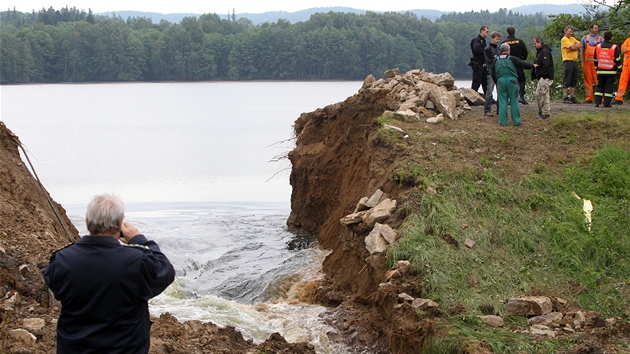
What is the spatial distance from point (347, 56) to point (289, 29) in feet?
45.3

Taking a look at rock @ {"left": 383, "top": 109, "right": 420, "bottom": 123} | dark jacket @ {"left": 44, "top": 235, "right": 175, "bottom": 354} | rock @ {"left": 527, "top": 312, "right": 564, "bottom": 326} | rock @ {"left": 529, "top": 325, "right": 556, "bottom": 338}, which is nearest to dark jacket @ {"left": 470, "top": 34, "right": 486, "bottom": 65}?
rock @ {"left": 383, "top": 109, "right": 420, "bottom": 123}

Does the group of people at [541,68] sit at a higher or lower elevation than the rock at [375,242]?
higher

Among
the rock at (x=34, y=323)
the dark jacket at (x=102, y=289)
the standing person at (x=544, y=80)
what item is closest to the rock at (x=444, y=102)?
the standing person at (x=544, y=80)

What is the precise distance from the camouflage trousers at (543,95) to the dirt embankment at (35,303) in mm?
8631

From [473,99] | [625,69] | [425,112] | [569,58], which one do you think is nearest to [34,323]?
[425,112]

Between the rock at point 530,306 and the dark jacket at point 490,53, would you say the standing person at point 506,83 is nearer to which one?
the dark jacket at point 490,53

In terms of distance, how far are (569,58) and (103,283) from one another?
49.6 ft

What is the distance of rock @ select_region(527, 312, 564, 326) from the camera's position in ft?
26.9

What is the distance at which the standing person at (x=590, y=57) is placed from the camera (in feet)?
58.7

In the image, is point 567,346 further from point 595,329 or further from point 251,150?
point 251,150

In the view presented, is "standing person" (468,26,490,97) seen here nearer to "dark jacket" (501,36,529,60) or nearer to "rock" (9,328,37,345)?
"dark jacket" (501,36,529,60)

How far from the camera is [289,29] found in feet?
272

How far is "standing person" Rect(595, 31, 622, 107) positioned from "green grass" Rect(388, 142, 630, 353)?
15.8 feet

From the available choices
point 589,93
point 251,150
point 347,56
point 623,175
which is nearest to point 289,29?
point 347,56
